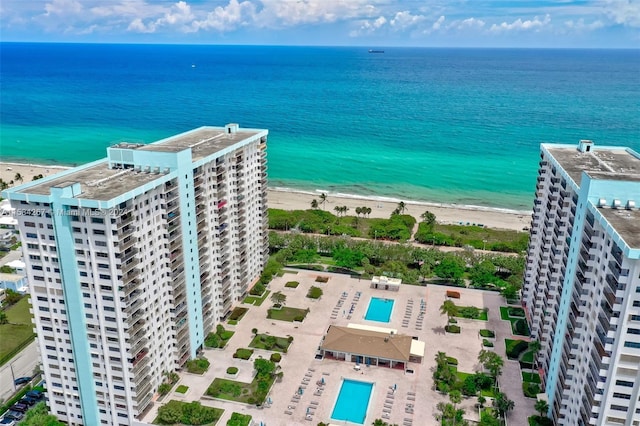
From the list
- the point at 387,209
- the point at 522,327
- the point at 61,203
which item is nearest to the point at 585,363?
the point at 522,327

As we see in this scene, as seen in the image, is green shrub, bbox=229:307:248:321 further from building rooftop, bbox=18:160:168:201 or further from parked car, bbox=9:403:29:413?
building rooftop, bbox=18:160:168:201

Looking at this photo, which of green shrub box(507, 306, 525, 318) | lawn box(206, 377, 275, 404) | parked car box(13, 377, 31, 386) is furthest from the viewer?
green shrub box(507, 306, 525, 318)

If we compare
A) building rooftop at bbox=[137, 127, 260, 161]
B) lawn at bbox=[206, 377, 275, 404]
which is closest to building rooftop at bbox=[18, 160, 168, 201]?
building rooftop at bbox=[137, 127, 260, 161]

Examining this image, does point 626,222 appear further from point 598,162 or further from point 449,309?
point 449,309

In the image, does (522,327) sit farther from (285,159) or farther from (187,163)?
(285,159)

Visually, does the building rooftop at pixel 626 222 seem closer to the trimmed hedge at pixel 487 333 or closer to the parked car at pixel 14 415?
the trimmed hedge at pixel 487 333

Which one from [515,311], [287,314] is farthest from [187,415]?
[515,311]
